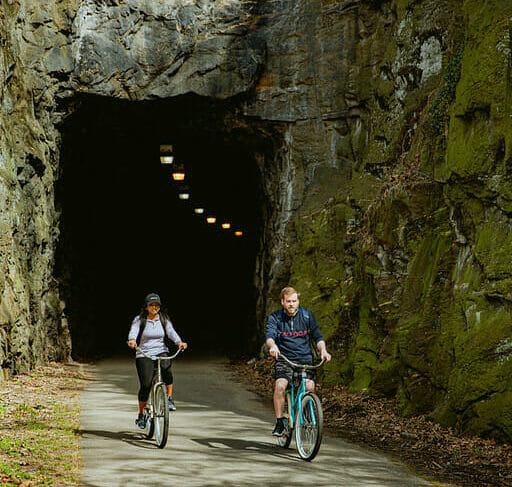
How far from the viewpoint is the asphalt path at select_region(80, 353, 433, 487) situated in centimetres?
683

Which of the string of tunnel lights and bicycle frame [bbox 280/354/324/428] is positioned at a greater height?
the string of tunnel lights

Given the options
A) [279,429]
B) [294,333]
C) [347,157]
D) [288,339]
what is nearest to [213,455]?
[279,429]

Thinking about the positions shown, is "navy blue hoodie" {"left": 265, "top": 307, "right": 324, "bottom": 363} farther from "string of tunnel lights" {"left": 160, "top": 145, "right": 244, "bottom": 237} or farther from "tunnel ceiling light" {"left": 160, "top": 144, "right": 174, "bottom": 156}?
"tunnel ceiling light" {"left": 160, "top": 144, "right": 174, "bottom": 156}

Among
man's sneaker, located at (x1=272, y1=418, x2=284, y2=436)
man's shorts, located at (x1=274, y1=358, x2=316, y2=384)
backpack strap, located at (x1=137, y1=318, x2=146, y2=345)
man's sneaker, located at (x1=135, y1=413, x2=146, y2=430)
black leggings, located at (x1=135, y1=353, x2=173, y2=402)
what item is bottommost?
man's sneaker, located at (x1=135, y1=413, x2=146, y2=430)

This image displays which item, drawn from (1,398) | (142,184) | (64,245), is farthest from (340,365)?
(142,184)

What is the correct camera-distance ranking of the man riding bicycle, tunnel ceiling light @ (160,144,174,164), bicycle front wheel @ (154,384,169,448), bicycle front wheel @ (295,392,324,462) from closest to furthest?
bicycle front wheel @ (295,392,324,462), bicycle front wheel @ (154,384,169,448), the man riding bicycle, tunnel ceiling light @ (160,144,174,164)

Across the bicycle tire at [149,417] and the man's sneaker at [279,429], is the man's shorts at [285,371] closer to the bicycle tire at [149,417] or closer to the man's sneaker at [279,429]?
the man's sneaker at [279,429]

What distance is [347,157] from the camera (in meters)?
19.1

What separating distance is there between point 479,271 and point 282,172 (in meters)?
10.9

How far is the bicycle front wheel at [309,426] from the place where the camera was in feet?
24.6

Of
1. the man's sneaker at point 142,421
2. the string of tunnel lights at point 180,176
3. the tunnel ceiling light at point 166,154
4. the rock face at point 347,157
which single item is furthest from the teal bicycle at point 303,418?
the string of tunnel lights at point 180,176

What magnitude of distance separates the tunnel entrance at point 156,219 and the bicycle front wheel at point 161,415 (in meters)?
12.4

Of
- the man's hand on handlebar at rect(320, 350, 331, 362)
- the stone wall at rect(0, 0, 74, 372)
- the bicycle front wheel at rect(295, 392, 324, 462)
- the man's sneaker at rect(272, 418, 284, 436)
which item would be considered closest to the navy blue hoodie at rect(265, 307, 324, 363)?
the man's hand on handlebar at rect(320, 350, 331, 362)

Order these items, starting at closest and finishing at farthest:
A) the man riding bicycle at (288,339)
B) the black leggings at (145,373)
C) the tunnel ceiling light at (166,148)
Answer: the man riding bicycle at (288,339) < the black leggings at (145,373) < the tunnel ceiling light at (166,148)
